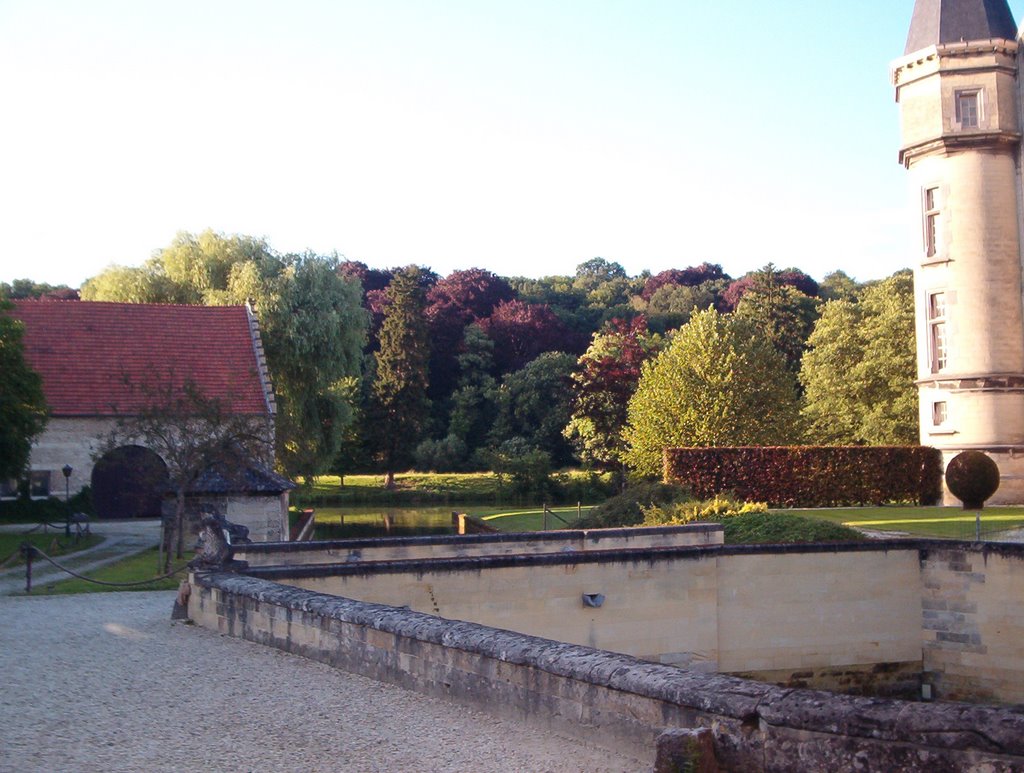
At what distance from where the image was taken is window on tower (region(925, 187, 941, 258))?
31.7 m

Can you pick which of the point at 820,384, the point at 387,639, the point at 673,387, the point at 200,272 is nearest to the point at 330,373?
the point at 200,272

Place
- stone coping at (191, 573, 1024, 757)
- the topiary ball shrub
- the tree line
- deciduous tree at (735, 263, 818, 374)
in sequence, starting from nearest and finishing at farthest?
stone coping at (191, 573, 1024, 757) < the topiary ball shrub < the tree line < deciduous tree at (735, 263, 818, 374)

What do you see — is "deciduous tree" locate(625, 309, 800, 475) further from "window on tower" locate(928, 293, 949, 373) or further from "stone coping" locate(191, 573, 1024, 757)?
"stone coping" locate(191, 573, 1024, 757)

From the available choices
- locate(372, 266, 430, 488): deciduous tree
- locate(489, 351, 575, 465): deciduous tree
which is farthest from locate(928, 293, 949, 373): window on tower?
locate(372, 266, 430, 488): deciduous tree

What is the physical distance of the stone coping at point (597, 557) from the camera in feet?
44.7

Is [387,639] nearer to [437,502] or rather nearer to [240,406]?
[240,406]

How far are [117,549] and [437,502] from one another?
26.9m

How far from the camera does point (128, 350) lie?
32.2 meters

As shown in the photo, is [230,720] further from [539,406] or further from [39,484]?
[539,406]

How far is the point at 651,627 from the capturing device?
16.2m

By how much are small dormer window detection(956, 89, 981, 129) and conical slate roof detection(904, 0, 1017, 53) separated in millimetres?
1491

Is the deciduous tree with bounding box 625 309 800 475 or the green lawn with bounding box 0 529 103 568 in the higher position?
the deciduous tree with bounding box 625 309 800 475

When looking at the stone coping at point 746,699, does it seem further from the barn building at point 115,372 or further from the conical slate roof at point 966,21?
the conical slate roof at point 966,21

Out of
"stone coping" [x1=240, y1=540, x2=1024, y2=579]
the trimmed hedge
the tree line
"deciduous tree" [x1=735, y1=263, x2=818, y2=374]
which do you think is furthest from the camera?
"deciduous tree" [x1=735, y1=263, x2=818, y2=374]
